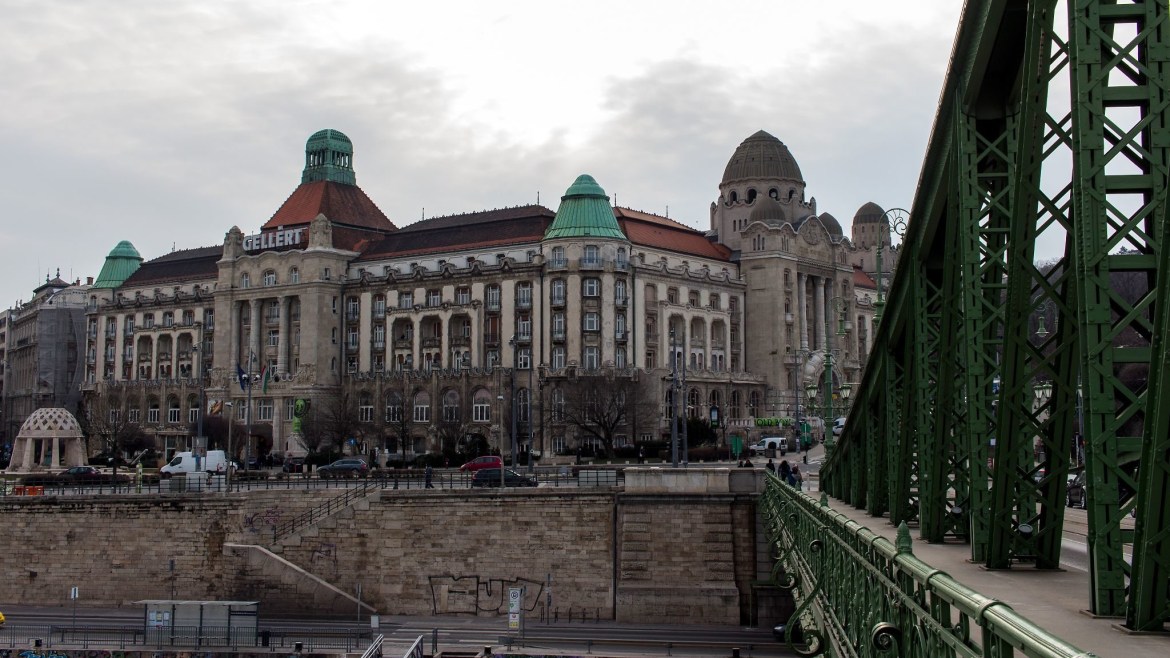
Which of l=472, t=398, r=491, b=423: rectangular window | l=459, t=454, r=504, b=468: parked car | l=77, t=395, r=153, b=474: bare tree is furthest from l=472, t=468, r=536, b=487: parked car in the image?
→ l=77, t=395, r=153, b=474: bare tree

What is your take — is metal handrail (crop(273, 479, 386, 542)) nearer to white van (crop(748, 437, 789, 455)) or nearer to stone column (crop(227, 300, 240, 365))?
white van (crop(748, 437, 789, 455))

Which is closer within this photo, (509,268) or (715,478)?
(715,478)

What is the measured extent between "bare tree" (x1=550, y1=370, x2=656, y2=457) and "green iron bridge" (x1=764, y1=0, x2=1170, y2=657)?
74070 millimetres

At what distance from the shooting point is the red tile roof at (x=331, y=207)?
11788 cm

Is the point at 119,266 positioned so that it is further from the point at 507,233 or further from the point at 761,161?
the point at 761,161

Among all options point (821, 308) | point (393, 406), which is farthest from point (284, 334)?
point (821, 308)

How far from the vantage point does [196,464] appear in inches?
3000

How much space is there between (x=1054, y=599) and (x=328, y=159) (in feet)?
388

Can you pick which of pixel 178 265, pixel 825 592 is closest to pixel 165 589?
pixel 825 592

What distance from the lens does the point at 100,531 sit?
5719cm

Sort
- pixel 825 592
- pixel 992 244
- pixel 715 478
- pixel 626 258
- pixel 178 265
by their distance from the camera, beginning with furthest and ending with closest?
pixel 178 265, pixel 626 258, pixel 715 478, pixel 825 592, pixel 992 244

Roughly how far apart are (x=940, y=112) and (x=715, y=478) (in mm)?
37315

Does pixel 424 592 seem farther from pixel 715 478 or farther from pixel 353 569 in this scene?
pixel 715 478

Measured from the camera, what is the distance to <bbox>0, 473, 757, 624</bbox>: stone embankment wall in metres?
49.9
